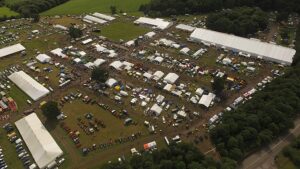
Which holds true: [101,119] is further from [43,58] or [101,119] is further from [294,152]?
[294,152]

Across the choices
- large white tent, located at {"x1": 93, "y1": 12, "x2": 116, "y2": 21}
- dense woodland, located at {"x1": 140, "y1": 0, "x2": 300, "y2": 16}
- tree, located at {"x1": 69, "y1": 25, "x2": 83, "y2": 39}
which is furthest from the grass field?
dense woodland, located at {"x1": 140, "y1": 0, "x2": 300, "y2": 16}

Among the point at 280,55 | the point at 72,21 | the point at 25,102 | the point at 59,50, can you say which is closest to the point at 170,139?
the point at 25,102

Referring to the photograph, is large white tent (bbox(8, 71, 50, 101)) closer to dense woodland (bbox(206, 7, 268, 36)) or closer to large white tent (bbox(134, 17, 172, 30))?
large white tent (bbox(134, 17, 172, 30))

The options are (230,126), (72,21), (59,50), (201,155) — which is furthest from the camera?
(72,21)

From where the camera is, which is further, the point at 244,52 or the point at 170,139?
the point at 244,52

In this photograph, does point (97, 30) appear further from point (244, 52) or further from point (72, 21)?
point (244, 52)

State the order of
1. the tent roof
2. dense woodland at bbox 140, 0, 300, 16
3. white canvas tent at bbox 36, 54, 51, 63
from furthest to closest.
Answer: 1. dense woodland at bbox 140, 0, 300, 16
2. the tent roof
3. white canvas tent at bbox 36, 54, 51, 63
